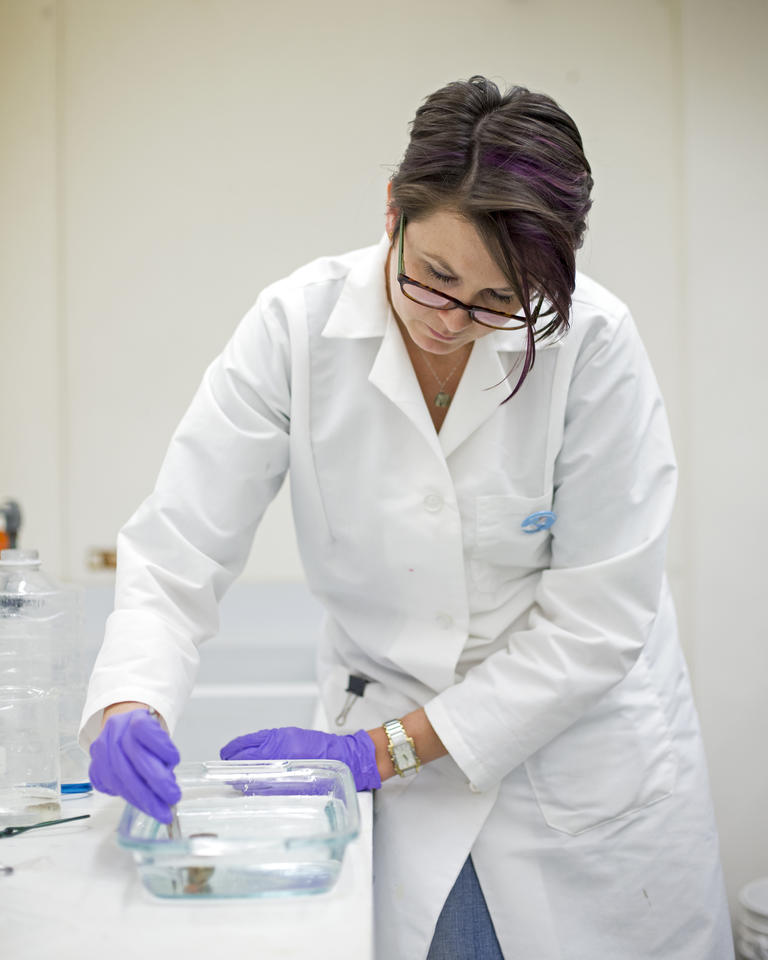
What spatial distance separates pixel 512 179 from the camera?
0.99 meters

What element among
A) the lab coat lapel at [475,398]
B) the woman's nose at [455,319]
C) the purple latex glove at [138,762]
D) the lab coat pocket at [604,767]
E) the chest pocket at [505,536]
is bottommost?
the lab coat pocket at [604,767]

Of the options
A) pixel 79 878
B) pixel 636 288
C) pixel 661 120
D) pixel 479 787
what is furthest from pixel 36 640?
pixel 661 120

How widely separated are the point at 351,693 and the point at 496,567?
11.1 inches

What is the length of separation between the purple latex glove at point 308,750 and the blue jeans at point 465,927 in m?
0.20

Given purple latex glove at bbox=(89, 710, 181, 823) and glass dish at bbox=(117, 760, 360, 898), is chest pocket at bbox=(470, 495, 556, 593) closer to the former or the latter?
glass dish at bbox=(117, 760, 360, 898)

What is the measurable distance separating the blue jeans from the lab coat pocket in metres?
0.14

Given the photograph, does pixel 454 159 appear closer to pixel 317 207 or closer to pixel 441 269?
pixel 441 269

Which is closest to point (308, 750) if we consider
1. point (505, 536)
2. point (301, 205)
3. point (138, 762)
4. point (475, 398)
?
point (138, 762)

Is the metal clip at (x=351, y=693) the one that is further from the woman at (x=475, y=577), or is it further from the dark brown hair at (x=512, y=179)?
the dark brown hair at (x=512, y=179)

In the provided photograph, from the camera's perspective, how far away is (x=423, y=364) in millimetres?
1312

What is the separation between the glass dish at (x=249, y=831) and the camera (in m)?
0.80

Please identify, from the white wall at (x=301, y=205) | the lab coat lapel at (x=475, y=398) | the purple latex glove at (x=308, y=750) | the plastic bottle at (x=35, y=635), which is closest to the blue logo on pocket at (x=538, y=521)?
the lab coat lapel at (x=475, y=398)

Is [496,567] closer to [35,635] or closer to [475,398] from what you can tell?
[475,398]

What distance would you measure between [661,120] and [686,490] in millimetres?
1046
